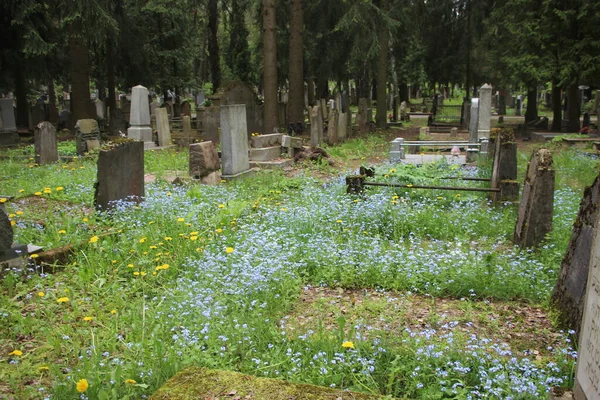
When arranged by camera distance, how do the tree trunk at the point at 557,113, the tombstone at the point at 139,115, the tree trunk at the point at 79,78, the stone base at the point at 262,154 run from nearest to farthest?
the stone base at the point at 262,154 → the tombstone at the point at 139,115 → the tree trunk at the point at 79,78 → the tree trunk at the point at 557,113

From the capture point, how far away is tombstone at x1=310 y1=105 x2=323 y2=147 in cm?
1702

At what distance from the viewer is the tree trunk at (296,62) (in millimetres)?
20016

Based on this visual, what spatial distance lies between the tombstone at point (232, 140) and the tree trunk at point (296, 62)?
31.8ft

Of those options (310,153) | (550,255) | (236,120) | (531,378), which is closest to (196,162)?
Answer: (236,120)

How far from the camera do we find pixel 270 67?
1961cm

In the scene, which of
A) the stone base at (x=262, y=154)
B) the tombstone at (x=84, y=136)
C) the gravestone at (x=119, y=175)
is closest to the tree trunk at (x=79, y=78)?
the tombstone at (x=84, y=136)

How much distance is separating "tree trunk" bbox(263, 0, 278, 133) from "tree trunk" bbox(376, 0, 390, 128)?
4.86 meters

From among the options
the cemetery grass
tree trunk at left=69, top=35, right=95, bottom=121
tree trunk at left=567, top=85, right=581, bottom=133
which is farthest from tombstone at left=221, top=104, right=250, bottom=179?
tree trunk at left=567, top=85, right=581, bottom=133

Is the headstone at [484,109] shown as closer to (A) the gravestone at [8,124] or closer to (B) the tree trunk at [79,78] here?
(B) the tree trunk at [79,78]

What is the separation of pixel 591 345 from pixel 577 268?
2.26 meters

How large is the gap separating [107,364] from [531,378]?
284 centimetres

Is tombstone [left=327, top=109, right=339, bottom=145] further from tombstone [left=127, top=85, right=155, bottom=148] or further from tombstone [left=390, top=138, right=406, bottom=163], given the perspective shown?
tombstone [left=127, top=85, right=155, bottom=148]

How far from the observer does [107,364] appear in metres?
3.72

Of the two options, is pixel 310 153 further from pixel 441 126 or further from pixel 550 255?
pixel 441 126
